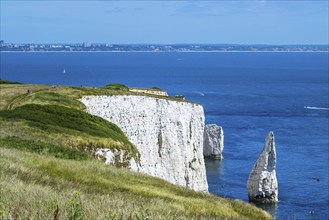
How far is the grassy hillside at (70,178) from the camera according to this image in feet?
33.6

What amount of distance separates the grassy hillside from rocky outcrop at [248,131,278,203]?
1862 centimetres

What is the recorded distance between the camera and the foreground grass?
978 centimetres

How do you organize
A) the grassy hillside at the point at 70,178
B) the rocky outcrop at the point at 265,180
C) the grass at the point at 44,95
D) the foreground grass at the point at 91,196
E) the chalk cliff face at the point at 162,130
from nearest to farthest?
the foreground grass at the point at 91,196, the grassy hillside at the point at 70,178, the grass at the point at 44,95, the chalk cliff face at the point at 162,130, the rocky outcrop at the point at 265,180

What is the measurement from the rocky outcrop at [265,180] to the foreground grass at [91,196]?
1514 inches

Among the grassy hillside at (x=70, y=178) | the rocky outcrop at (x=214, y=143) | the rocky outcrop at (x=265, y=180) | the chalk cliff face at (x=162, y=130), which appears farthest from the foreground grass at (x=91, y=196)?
the rocky outcrop at (x=214, y=143)

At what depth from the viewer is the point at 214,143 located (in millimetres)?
86312

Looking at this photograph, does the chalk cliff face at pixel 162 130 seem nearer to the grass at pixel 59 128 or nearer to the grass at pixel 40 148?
the grass at pixel 59 128

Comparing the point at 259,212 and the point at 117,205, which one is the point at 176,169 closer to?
the point at 259,212

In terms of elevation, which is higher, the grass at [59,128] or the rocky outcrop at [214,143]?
the grass at [59,128]

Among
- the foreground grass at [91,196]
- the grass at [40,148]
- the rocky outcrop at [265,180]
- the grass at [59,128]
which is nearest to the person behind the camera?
the foreground grass at [91,196]

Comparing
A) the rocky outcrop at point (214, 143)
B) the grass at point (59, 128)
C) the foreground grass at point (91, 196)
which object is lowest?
the rocky outcrop at point (214, 143)

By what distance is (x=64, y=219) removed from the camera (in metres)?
8.97

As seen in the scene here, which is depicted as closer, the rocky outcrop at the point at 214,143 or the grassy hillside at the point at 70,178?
the grassy hillside at the point at 70,178

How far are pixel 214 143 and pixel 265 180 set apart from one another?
1042 inches
